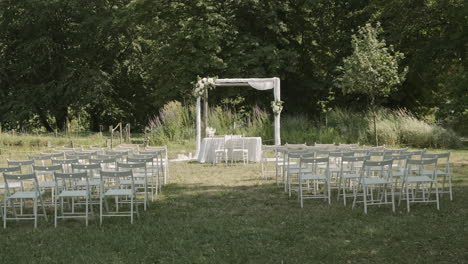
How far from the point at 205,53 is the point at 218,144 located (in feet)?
35.6

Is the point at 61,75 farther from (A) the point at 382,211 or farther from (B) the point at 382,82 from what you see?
(A) the point at 382,211

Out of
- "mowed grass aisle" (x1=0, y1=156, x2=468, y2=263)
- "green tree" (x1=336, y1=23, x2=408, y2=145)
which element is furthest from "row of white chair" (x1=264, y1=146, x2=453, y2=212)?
"green tree" (x1=336, y1=23, x2=408, y2=145)

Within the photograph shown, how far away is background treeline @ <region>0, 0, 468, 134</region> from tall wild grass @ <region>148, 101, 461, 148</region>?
6.38 feet

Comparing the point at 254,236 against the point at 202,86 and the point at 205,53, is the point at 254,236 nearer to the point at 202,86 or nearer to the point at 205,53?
the point at 202,86

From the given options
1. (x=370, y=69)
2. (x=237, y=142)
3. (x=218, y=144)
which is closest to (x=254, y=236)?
(x=237, y=142)

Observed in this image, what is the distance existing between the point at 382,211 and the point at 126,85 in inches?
1098

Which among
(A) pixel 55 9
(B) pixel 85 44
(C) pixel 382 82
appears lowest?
(C) pixel 382 82

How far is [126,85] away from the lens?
112ft

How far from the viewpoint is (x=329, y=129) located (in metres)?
20.8

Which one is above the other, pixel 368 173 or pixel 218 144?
pixel 218 144

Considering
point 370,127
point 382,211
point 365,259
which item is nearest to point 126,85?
point 370,127

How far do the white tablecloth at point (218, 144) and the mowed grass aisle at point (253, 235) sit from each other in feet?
20.1

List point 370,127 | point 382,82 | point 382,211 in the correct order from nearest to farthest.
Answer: point 382,211
point 382,82
point 370,127

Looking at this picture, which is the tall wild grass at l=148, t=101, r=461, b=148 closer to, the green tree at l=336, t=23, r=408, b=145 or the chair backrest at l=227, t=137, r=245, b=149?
the green tree at l=336, t=23, r=408, b=145
